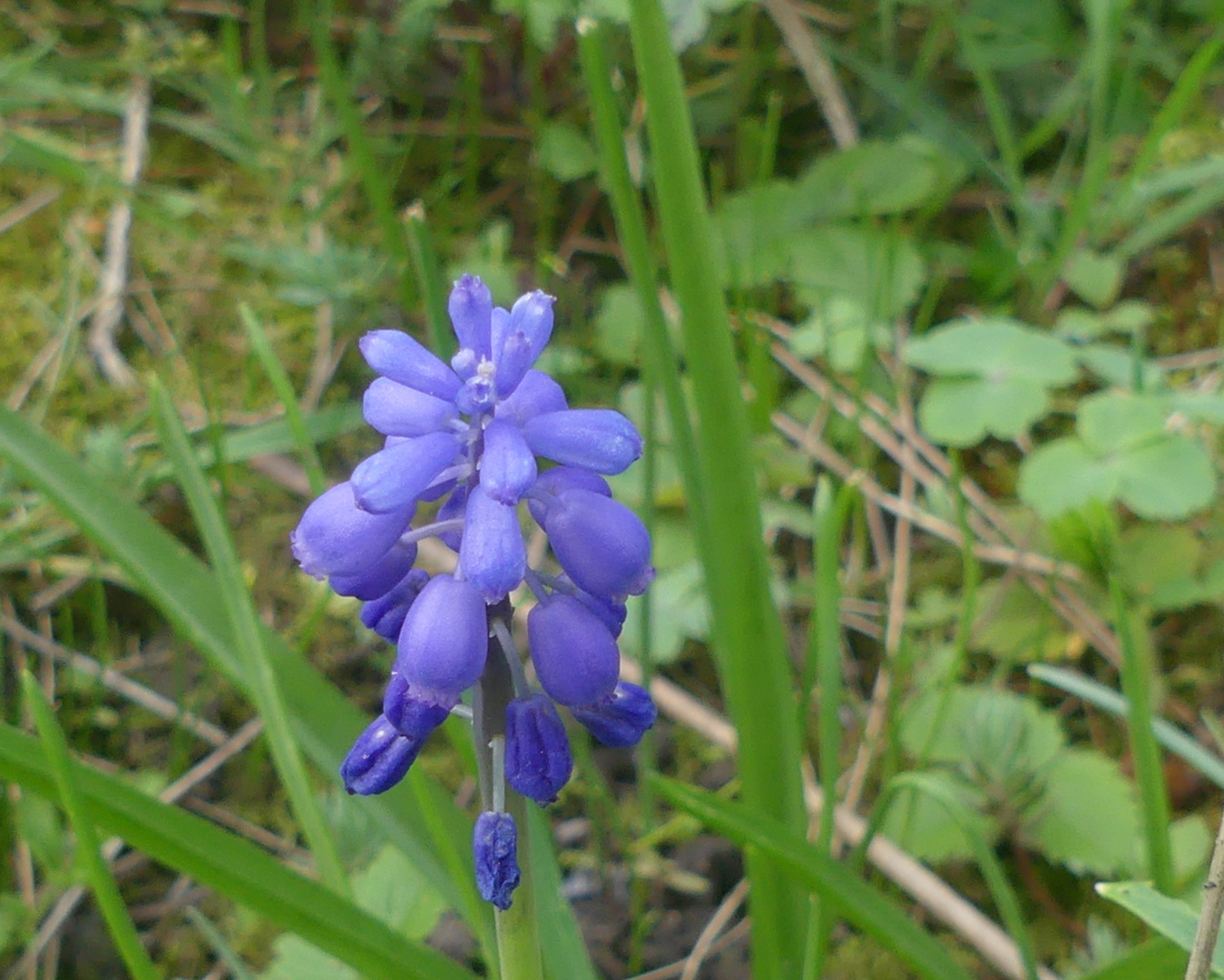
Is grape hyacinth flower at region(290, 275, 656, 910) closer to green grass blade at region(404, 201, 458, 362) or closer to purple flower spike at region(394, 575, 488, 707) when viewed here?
purple flower spike at region(394, 575, 488, 707)

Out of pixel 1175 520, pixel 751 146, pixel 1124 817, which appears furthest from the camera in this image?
pixel 751 146

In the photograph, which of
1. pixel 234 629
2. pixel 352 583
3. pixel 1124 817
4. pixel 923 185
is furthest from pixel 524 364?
pixel 923 185

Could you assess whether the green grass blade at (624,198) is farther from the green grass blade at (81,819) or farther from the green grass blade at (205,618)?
the green grass blade at (81,819)

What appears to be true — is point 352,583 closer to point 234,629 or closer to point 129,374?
point 234,629

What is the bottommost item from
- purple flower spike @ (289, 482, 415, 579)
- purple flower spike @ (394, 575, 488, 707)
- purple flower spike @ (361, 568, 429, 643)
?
purple flower spike @ (361, 568, 429, 643)

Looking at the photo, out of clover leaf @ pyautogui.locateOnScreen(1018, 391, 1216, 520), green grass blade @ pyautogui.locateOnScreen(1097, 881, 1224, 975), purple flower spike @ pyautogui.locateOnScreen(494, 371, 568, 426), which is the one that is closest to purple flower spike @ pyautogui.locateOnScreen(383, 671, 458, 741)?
purple flower spike @ pyautogui.locateOnScreen(494, 371, 568, 426)

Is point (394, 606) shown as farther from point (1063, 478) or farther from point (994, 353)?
point (994, 353)

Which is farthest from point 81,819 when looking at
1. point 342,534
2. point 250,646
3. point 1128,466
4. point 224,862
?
point 1128,466
